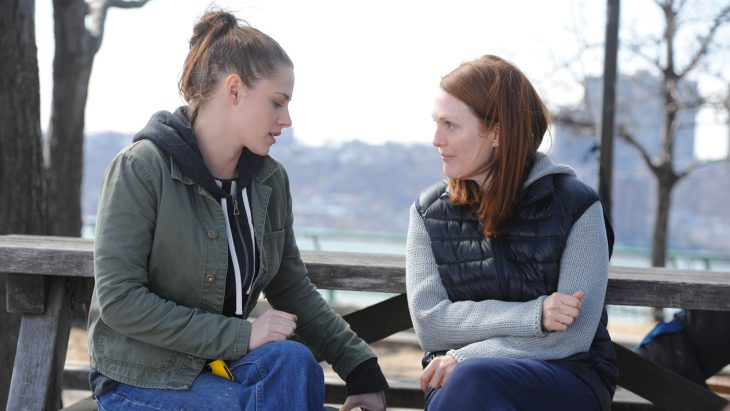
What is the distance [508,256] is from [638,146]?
958 cm

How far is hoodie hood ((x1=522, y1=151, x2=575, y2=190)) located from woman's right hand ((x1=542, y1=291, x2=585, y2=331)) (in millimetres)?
401

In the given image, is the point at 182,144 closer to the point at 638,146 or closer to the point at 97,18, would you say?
the point at 97,18

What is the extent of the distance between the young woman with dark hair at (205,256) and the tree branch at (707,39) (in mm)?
9506

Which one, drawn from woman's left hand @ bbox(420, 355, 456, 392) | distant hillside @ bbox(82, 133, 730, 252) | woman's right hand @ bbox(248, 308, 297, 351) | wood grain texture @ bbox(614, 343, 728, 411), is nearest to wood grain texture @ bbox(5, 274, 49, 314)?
woman's right hand @ bbox(248, 308, 297, 351)

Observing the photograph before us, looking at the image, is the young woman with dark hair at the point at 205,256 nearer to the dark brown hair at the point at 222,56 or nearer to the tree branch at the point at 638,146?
the dark brown hair at the point at 222,56

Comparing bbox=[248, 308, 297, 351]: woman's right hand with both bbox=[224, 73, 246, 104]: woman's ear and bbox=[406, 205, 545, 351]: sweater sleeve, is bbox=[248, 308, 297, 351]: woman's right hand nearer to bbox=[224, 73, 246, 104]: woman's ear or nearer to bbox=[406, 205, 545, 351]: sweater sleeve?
bbox=[406, 205, 545, 351]: sweater sleeve

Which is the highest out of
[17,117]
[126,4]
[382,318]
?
[126,4]

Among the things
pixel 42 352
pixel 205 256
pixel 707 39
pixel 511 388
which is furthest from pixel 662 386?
pixel 707 39

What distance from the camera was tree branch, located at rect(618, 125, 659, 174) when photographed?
39.1 feet

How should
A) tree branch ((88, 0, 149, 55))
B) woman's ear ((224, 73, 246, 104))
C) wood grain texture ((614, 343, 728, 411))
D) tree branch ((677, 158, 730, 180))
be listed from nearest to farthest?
woman's ear ((224, 73, 246, 104)) → wood grain texture ((614, 343, 728, 411)) → tree branch ((88, 0, 149, 55)) → tree branch ((677, 158, 730, 180))

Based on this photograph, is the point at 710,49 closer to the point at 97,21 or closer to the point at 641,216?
the point at 97,21

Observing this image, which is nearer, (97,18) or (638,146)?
(97,18)

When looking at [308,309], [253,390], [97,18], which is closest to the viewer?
[253,390]

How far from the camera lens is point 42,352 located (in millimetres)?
3289
